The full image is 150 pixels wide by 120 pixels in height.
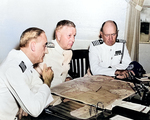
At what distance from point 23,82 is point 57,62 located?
105 centimetres

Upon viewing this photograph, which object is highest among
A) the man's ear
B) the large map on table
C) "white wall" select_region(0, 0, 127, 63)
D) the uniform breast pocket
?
"white wall" select_region(0, 0, 127, 63)

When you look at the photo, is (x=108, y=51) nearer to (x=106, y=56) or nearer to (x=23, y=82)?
(x=106, y=56)

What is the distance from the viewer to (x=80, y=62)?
275 cm

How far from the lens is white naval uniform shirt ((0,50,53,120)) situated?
1256 mm

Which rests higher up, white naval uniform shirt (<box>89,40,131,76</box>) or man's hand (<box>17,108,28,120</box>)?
white naval uniform shirt (<box>89,40,131,76</box>)

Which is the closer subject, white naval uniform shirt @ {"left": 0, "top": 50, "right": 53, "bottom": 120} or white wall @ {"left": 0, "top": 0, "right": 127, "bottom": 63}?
white naval uniform shirt @ {"left": 0, "top": 50, "right": 53, "bottom": 120}

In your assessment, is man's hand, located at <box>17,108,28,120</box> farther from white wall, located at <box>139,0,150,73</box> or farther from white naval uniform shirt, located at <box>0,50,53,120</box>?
white wall, located at <box>139,0,150,73</box>


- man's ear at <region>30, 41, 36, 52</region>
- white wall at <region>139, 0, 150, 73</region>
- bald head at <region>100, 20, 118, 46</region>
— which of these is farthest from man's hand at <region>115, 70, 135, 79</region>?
man's ear at <region>30, 41, 36, 52</region>

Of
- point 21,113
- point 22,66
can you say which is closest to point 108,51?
point 22,66

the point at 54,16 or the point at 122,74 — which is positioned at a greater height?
the point at 54,16

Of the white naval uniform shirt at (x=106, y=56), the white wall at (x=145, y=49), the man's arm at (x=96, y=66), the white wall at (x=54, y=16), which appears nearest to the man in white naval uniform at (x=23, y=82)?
the white wall at (x=54, y=16)

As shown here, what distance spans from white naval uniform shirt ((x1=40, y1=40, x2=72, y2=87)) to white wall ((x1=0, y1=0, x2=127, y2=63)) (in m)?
0.17

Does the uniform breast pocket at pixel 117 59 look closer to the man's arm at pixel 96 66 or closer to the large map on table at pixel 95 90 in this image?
the man's arm at pixel 96 66

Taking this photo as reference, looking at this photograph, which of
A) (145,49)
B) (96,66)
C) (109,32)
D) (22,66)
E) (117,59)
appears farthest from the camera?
(145,49)
